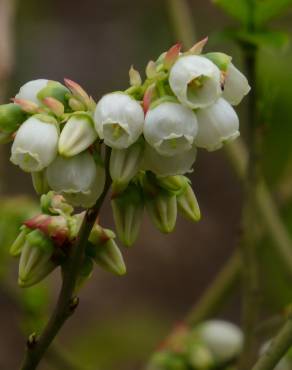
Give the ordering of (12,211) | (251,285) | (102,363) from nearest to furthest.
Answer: (251,285)
(12,211)
(102,363)

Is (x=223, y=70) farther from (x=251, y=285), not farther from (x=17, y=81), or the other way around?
(x=17, y=81)

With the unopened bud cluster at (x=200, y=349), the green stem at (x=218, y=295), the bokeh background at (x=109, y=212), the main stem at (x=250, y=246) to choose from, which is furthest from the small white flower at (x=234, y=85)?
the bokeh background at (x=109, y=212)

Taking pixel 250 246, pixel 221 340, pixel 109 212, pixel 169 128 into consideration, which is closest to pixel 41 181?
pixel 169 128

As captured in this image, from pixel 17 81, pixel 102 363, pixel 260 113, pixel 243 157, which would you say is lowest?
pixel 102 363

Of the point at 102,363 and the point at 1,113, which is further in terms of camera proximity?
the point at 102,363

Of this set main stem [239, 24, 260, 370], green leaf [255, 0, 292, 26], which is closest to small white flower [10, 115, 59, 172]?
main stem [239, 24, 260, 370]

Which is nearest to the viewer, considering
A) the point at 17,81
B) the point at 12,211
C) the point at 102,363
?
the point at 12,211

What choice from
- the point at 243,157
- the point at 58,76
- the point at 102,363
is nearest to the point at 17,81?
the point at 58,76

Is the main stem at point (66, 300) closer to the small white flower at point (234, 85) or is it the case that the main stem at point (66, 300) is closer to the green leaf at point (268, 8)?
the small white flower at point (234, 85)
